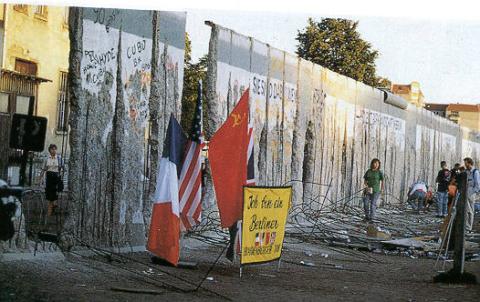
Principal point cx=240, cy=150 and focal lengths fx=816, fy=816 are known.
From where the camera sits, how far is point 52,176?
41.1ft

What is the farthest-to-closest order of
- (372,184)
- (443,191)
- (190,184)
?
(443,191), (372,184), (190,184)

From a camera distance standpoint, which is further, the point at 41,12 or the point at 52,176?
the point at 52,176

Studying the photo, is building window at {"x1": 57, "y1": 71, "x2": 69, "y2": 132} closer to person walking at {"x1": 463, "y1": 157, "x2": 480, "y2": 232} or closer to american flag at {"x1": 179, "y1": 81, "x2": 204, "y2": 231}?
american flag at {"x1": 179, "y1": 81, "x2": 204, "y2": 231}

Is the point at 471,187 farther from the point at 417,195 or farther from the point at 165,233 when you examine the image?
the point at 165,233

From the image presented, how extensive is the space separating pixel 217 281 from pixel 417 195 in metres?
15.9

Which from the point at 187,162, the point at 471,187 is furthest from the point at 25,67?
the point at 471,187

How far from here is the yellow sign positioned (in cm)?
873

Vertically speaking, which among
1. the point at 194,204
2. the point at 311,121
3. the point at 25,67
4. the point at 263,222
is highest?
the point at 25,67

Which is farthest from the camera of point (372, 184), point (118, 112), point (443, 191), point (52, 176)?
point (443, 191)

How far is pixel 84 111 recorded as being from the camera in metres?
9.70

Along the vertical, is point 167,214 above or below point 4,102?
below

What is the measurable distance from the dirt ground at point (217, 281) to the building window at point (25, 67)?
5.41 metres

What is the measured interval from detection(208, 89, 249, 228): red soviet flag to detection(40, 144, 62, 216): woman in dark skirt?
3204 millimetres

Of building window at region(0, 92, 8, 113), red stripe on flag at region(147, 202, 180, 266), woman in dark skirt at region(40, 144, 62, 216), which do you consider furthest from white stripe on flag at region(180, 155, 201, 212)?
building window at region(0, 92, 8, 113)
